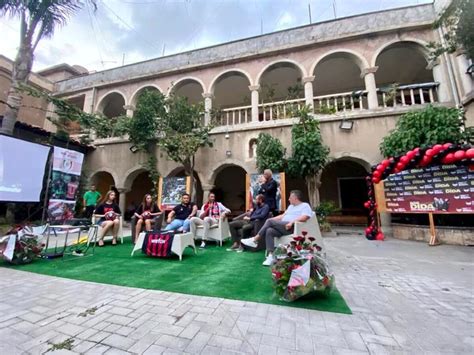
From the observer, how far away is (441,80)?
6.59 metres

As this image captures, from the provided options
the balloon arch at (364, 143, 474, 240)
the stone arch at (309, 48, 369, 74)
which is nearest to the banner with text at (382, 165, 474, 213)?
the balloon arch at (364, 143, 474, 240)

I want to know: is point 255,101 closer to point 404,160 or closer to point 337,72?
point 337,72

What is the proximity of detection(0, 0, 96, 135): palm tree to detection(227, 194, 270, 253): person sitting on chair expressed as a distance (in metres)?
7.26

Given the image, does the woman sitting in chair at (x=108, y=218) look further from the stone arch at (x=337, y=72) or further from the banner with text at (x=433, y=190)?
the stone arch at (x=337, y=72)

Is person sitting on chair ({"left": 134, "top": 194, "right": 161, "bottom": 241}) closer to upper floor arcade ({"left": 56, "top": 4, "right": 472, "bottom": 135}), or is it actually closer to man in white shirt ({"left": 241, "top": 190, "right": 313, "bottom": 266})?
man in white shirt ({"left": 241, "top": 190, "right": 313, "bottom": 266})

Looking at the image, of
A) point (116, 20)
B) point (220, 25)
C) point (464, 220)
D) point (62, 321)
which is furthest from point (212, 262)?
point (116, 20)

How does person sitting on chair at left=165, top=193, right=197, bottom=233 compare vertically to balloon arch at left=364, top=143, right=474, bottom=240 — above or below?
below

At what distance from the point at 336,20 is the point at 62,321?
33.3 feet

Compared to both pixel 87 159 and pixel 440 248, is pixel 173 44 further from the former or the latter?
pixel 440 248

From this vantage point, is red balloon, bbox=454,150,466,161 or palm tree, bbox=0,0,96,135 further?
palm tree, bbox=0,0,96,135

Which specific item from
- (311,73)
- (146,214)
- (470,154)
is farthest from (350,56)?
(146,214)

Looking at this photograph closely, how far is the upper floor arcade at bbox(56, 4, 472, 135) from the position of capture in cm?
693

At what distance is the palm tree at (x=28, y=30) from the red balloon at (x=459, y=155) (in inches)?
404

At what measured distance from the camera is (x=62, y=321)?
1676 mm
